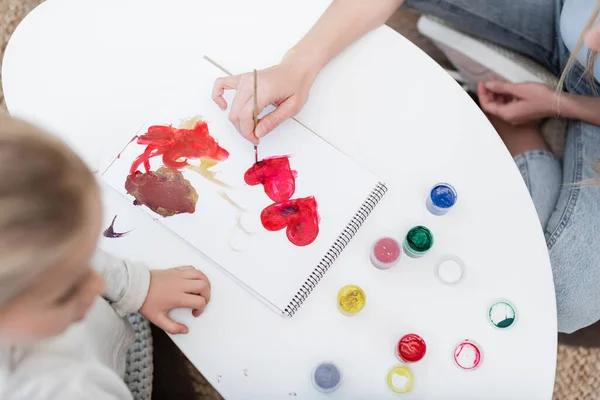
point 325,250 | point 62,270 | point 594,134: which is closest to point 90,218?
point 62,270

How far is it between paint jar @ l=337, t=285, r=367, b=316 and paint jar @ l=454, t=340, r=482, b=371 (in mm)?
138

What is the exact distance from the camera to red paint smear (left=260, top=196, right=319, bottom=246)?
2.54 feet

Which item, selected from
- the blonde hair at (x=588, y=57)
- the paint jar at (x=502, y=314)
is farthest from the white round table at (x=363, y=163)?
the blonde hair at (x=588, y=57)

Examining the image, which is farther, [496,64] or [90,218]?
[496,64]

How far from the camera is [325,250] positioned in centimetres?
77

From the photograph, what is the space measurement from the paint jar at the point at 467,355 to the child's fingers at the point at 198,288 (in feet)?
1.12

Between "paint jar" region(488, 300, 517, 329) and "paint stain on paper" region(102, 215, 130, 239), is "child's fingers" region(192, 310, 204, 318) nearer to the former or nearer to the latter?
"paint stain on paper" region(102, 215, 130, 239)

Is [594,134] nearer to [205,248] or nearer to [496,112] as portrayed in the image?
[496,112]

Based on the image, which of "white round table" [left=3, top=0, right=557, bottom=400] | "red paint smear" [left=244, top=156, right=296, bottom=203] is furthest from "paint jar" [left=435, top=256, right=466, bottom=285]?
"red paint smear" [left=244, top=156, right=296, bottom=203]

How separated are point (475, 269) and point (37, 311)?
1.79ft

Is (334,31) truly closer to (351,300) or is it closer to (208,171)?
(208,171)

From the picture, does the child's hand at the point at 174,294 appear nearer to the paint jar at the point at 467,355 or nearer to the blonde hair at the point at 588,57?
the paint jar at the point at 467,355

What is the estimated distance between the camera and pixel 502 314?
2.46 ft

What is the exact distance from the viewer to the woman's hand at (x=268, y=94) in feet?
2.65
